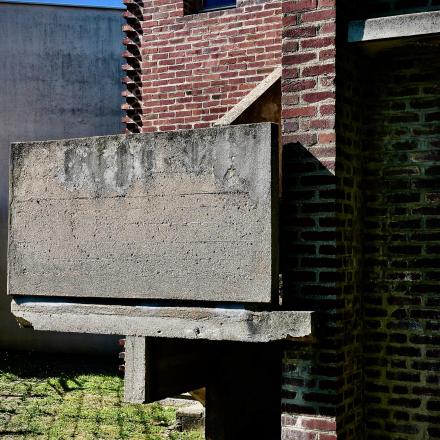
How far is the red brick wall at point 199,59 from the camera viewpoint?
322 inches

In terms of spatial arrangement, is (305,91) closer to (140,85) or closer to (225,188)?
(225,188)

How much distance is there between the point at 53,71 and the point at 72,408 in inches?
283

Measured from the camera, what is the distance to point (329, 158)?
433cm

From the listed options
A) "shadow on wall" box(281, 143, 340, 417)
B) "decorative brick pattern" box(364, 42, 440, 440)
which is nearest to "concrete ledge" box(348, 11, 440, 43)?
"decorative brick pattern" box(364, 42, 440, 440)

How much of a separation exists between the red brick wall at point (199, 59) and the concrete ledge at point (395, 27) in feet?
11.8

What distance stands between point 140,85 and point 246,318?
5.13m

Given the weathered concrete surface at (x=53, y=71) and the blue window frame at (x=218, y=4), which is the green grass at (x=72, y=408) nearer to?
the weathered concrete surface at (x=53, y=71)

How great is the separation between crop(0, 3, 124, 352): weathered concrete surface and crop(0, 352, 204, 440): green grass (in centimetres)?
264

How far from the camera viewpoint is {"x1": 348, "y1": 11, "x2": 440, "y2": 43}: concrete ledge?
4262 millimetres

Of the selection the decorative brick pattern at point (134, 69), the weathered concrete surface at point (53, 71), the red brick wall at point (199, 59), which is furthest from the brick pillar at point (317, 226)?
the weathered concrete surface at point (53, 71)

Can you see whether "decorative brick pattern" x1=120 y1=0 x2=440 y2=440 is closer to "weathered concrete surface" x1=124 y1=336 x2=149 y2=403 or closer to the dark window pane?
"weathered concrete surface" x1=124 y1=336 x2=149 y2=403

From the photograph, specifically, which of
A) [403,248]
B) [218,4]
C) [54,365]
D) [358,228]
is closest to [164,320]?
[358,228]

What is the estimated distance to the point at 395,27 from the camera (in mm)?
4352

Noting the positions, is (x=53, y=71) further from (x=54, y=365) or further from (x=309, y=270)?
(x=309, y=270)
